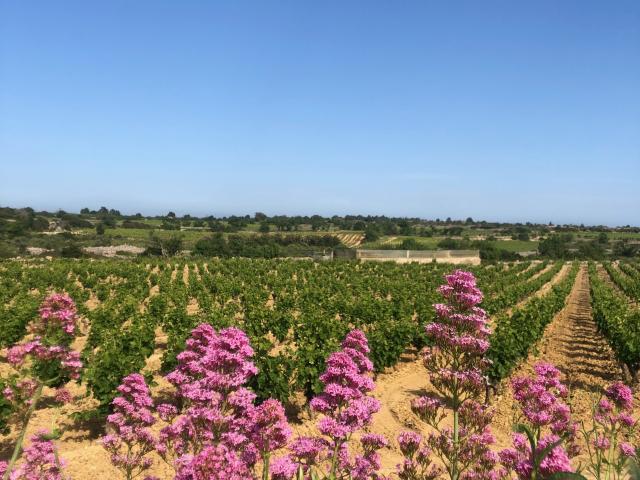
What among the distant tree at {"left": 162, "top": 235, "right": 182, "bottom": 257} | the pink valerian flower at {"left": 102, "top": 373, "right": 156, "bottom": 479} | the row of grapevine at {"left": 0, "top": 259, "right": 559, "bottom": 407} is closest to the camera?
the pink valerian flower at {"left": 102, "top": 373, "right": 156, "bottom": 479}

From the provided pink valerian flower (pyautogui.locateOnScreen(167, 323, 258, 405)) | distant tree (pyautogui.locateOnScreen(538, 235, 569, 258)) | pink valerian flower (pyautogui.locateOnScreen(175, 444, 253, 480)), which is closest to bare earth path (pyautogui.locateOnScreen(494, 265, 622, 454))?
pink valerian flower (pyautogui.locateOnScreen(167, 323, 258, 405))

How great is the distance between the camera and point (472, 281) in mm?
5008

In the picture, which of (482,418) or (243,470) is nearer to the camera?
(243,470)

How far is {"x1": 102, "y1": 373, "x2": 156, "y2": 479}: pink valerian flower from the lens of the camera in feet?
14.8

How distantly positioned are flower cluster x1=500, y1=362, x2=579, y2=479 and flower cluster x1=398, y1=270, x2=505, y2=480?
1.16 feet

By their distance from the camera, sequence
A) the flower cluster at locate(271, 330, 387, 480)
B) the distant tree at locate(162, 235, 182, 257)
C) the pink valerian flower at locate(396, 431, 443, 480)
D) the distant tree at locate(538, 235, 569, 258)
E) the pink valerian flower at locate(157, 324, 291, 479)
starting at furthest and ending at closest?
1. the distant tree at locate(538, 235, 569, 258)
2. the distant tree at locate(162, 235, 182, 257)
3. the pink valerian flower at locate(396, 431, 443, 480)
4. the flower cluster at locate(271, 330, 387, 480)
5. the pink valerian flower at locate(157, 324, 291, 479)

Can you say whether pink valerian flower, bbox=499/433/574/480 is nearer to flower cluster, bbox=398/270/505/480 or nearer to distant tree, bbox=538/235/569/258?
flower cluster, bbox=398/270/505/480

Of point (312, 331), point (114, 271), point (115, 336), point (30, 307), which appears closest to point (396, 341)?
point (312, 331)

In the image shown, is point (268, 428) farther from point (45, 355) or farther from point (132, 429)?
point (45, 355)

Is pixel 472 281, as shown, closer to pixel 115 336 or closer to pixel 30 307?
pixel 115 336

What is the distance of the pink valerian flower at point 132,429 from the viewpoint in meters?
4.52

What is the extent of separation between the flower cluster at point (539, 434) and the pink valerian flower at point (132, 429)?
341 centimetres

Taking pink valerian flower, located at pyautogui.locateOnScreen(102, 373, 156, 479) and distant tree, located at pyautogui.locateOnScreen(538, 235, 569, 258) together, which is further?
Result: distant tree, located at pyautogui.locateOnScreen(538, 235, 569, 258)

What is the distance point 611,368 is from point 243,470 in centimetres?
1784
